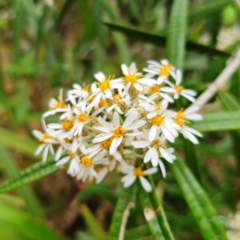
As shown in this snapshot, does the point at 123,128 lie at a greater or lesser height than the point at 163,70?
lesser

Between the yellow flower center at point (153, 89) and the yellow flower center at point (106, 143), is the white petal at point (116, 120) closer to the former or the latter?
the yellow flower center at point (106, 143)

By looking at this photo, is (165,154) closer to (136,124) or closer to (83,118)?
(136,124)

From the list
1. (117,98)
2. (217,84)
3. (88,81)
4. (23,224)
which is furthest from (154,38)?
(88,81)

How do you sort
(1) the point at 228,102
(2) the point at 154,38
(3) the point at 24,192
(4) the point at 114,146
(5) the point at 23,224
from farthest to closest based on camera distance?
(3) the point at 24,192 → (5) the point at 23,224 → (2) the point at 154,38 → (1) the point at 228,102 → (4) the point at 114,146

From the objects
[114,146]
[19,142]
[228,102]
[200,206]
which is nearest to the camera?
[114,146]

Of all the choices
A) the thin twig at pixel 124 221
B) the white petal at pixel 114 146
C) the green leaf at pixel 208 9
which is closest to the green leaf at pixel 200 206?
the thin twig at pixel 124 221

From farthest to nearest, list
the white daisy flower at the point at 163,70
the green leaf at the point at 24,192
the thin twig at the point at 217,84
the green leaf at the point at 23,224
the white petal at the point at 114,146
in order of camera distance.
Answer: the green leaf at the point at 24,192 < the green leaf at the point at 23,224 < the thin twig at the point at 217,84 < the white daisy flower at the point at 163,70 < the white petal at the point at 114,146

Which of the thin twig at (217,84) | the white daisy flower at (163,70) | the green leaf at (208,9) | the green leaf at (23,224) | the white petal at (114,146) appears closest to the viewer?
the white petal at (114,146)
